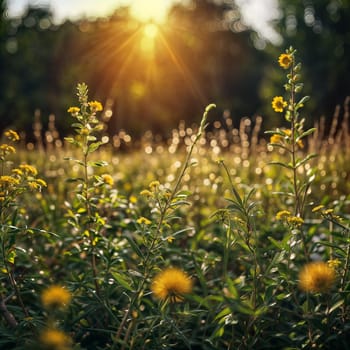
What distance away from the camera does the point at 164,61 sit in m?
24.1

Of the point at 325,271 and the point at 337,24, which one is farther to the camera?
the point at 337,24

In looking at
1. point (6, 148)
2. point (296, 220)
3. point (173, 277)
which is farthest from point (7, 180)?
point (296, 220)

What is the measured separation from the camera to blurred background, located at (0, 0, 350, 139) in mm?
21297

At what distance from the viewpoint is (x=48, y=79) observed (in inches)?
982

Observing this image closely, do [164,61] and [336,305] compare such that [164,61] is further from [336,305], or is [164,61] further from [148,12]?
[336,305]

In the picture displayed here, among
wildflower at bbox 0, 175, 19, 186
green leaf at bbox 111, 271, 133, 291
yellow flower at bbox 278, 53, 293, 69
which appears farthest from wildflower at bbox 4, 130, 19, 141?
yellow flower at bbox 278, 53, 293, 69

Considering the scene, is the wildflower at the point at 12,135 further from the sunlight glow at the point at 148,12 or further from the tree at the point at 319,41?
the tree at the point at 319,41

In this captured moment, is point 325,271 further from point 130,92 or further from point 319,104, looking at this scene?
point 130,92

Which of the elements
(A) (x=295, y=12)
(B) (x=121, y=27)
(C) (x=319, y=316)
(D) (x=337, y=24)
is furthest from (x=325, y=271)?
(A) (x=295, y=12)

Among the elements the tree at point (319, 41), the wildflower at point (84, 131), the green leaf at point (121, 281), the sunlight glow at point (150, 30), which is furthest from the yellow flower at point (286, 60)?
the sunlight glow at point (150, 30)

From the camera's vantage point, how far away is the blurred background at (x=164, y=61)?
21297 millimetres

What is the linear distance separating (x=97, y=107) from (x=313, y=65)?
77.3 ft

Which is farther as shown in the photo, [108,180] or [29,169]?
[108,180]

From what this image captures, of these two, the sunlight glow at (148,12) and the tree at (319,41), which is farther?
the tree at (319,41)
